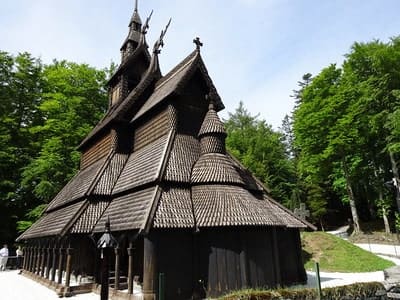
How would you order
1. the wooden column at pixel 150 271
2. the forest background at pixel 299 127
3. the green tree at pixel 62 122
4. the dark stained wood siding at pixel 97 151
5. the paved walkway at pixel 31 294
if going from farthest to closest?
the forest background at pixel 299 127
the green tree at pixel 62 122
the dark stained wood siding at pixel 97 151
the paved walkway at pixel 31 294
the wooden column at pixel 150 271

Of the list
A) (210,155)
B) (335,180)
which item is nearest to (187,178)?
(210,155)

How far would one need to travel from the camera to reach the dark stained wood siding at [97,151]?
53.2 ft

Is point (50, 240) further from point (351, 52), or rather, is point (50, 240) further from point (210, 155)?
point (351, 52)

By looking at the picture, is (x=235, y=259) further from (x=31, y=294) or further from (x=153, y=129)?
(x=31, y=294)

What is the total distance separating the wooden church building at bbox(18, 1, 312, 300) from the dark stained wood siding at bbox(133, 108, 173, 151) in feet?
0.17

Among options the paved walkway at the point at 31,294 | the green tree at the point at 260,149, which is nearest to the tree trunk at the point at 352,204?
the green tree at the point at 260,149

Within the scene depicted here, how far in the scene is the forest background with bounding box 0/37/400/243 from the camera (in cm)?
2536

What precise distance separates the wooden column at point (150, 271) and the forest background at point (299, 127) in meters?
16.8

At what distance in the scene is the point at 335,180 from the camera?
102 ft

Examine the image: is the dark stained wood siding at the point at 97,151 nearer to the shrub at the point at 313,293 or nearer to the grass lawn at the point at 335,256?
the shrub at the point at 313,293

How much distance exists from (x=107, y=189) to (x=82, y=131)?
14315mm

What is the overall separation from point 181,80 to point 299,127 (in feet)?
67.4

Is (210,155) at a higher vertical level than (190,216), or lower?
higher

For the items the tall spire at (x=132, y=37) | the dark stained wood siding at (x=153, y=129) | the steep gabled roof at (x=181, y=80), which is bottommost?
the dark stained wood siding at (x=153, y=129)
